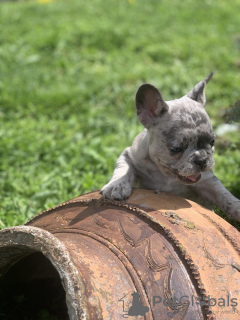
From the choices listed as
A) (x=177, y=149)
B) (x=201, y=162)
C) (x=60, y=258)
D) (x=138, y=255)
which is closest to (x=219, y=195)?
(x=201, y=162)

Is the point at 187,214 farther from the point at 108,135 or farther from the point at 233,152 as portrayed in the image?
the point at 108,135

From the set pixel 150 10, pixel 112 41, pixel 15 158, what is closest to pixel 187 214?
pixel 15 158

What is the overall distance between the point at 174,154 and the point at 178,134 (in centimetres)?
15

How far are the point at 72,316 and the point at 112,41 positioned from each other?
783 centimetres

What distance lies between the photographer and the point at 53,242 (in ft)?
8.18

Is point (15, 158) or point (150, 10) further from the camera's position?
point (150, 10)

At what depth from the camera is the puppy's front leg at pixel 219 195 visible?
343 cm

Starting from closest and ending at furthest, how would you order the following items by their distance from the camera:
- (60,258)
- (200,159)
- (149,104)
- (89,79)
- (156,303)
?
(60,258) < (156,303) < (200,159) < (149,104) < (89,79)

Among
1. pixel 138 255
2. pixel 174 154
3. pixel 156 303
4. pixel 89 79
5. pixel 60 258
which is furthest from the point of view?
pixel 89 79

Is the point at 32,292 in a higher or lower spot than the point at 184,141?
lower

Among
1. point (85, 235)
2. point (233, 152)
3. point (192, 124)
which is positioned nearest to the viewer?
point (85, 235)

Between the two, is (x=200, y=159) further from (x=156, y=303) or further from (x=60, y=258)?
(x=60, y=258)

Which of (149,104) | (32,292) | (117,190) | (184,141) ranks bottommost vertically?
(32,292)

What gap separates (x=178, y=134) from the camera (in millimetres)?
3307
